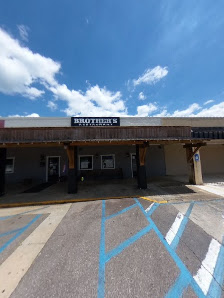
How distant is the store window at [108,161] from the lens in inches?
535

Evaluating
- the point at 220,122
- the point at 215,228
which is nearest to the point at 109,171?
the point at 215,228

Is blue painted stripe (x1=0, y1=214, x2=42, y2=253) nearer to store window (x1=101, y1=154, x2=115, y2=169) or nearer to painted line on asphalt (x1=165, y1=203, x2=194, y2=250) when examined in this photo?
painted line on asphalt (x1=165, y1=203, x2=194, y2=250)

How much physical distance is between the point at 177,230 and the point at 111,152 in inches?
393

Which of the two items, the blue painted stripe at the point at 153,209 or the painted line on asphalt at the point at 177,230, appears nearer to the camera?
the painted line on asphalt at the point at 177,230

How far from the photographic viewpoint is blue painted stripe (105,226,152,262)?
10.8 ft

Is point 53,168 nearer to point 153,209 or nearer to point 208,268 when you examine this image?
point 153,209

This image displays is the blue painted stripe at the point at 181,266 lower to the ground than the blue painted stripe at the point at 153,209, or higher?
lower

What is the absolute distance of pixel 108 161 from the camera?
13680 mm

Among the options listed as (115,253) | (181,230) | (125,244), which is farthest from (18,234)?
(181,230)

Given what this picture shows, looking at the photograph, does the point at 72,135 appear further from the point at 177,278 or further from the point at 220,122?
the point at 220,122

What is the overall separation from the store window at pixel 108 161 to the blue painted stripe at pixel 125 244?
9321mm

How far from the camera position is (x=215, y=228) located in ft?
14.0

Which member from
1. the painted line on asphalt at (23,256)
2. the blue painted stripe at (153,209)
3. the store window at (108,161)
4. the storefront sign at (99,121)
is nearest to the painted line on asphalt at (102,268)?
the painted line on asphalt at (23,256)

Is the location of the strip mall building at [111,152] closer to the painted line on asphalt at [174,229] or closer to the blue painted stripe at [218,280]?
the painted line on asphalt at [174,229]
